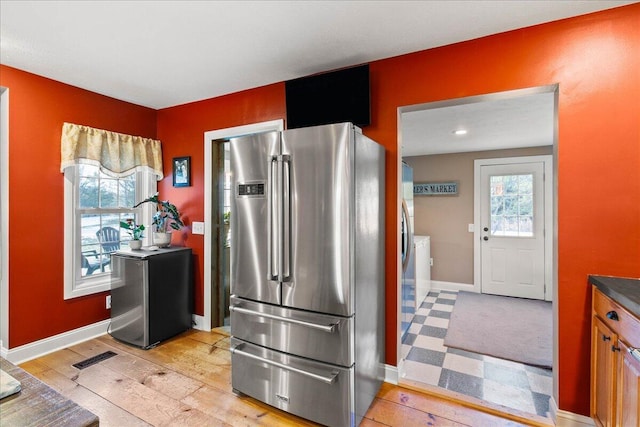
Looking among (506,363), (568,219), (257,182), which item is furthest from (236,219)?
(506,363)

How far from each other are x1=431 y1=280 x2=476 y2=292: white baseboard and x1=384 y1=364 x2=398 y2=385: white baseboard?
3.11 metres

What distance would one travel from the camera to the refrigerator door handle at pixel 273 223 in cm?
189

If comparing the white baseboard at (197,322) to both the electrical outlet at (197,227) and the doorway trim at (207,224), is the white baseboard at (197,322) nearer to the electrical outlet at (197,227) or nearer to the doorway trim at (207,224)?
the doorway trim at (207,224)

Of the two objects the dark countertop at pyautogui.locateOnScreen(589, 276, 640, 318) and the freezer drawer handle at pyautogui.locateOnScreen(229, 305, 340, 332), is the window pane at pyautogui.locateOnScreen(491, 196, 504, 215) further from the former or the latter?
the freezer drawer handle at pyautogui.locateOnScreen(229, 305, 340, 332)

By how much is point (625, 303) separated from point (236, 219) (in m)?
2.09

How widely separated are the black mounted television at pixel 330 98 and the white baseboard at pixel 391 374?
6.10ft

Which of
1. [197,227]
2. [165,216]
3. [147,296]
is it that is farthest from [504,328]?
[165,216]

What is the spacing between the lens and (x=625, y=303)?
132 cm

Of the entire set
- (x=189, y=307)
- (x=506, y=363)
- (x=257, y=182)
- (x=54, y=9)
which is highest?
(x=54, y=9)

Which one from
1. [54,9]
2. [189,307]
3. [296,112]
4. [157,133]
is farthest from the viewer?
[157,133]

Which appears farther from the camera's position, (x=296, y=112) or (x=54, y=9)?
(x=296, y=112)

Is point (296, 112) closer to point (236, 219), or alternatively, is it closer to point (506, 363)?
point (236, 219)

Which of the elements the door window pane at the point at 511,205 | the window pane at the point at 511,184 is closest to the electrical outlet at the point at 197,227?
the door window pane at the point at 511,205

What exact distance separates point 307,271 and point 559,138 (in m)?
1.72
